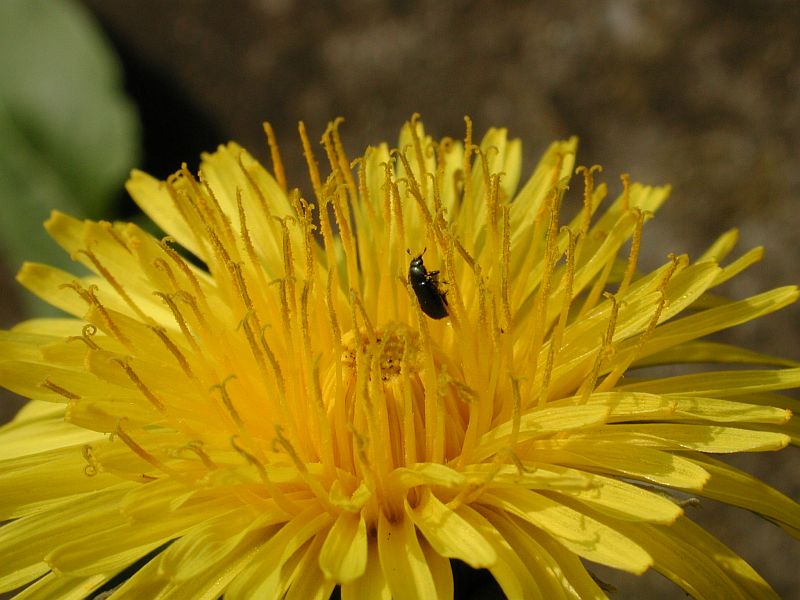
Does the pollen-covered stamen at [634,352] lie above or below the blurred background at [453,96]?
below

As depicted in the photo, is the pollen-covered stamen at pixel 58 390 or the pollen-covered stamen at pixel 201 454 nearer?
the pollen-covered stamen at pixel 201 454

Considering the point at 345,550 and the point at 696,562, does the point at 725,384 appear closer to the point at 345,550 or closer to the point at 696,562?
the point at 696,562

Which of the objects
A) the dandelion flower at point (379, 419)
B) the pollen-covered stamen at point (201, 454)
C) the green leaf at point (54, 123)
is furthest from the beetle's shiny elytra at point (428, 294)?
the green leaf at point (54, 123)

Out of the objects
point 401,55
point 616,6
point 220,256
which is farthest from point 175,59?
point 220,256

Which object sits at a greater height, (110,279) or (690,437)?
(110,279)

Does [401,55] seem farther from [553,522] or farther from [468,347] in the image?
[553,522]

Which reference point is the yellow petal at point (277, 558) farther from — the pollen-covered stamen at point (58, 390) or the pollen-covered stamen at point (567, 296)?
the pollen-covered stamen at point (567, 296)

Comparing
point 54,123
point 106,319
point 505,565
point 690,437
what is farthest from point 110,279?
point 54,123
